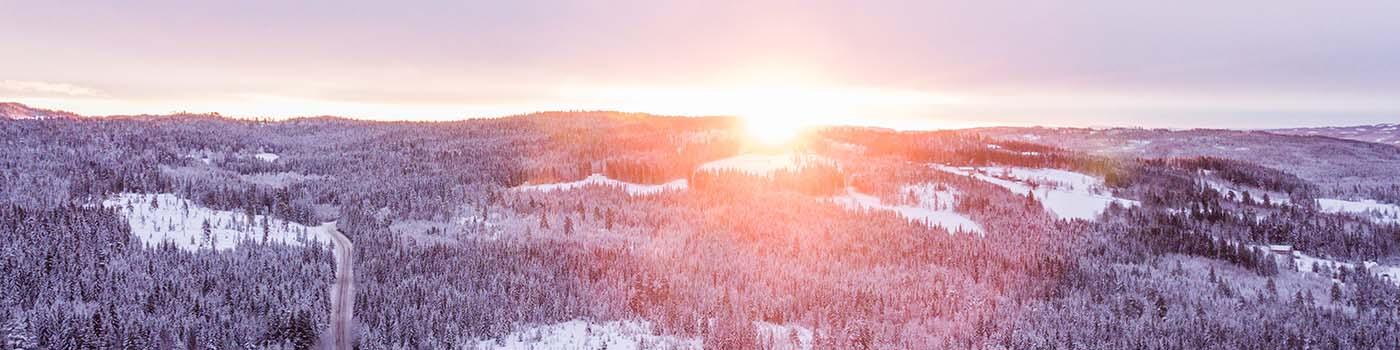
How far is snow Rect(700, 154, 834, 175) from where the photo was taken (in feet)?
341

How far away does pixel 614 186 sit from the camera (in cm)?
9469

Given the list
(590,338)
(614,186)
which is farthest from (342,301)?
(614,186)

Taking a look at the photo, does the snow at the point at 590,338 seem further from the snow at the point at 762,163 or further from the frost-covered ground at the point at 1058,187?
the snow at the point at 762,163

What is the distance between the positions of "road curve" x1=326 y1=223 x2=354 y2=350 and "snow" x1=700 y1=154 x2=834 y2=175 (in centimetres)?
5330

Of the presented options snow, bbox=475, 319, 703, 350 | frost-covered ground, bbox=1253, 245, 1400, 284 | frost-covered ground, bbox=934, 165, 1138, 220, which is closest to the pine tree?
snow, bbox=475, 319, 703, 350

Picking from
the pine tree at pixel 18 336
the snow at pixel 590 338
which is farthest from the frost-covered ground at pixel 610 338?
the pine tree at pixel 18 336

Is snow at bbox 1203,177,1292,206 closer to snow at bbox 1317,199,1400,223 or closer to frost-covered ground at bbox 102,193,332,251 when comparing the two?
snow at bbox 1317,199,1400,223

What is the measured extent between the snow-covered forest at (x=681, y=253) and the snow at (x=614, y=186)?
3.66 feet

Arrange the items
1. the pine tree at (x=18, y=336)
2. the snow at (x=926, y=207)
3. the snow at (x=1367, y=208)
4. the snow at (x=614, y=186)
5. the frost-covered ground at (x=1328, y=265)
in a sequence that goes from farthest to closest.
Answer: the snow at (x=614, y=186) < the snow at (x=1367, y=208) < the snow at (x=926, y=207) < the frost-covered ground at (x=1328, y=265) < the pine tree at (x=18, y=336)

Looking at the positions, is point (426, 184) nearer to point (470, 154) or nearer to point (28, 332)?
point (470, 154)

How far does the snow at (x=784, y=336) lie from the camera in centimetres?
3828

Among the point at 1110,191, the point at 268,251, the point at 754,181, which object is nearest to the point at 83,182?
the point at 268,251

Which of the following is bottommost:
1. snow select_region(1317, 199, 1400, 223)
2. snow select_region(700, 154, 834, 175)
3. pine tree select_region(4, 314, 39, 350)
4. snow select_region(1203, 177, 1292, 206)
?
pine tree select_region(4, 314, 39, 350)

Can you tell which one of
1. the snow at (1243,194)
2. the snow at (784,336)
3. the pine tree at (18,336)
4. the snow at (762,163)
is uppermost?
the snow at (762,163)
